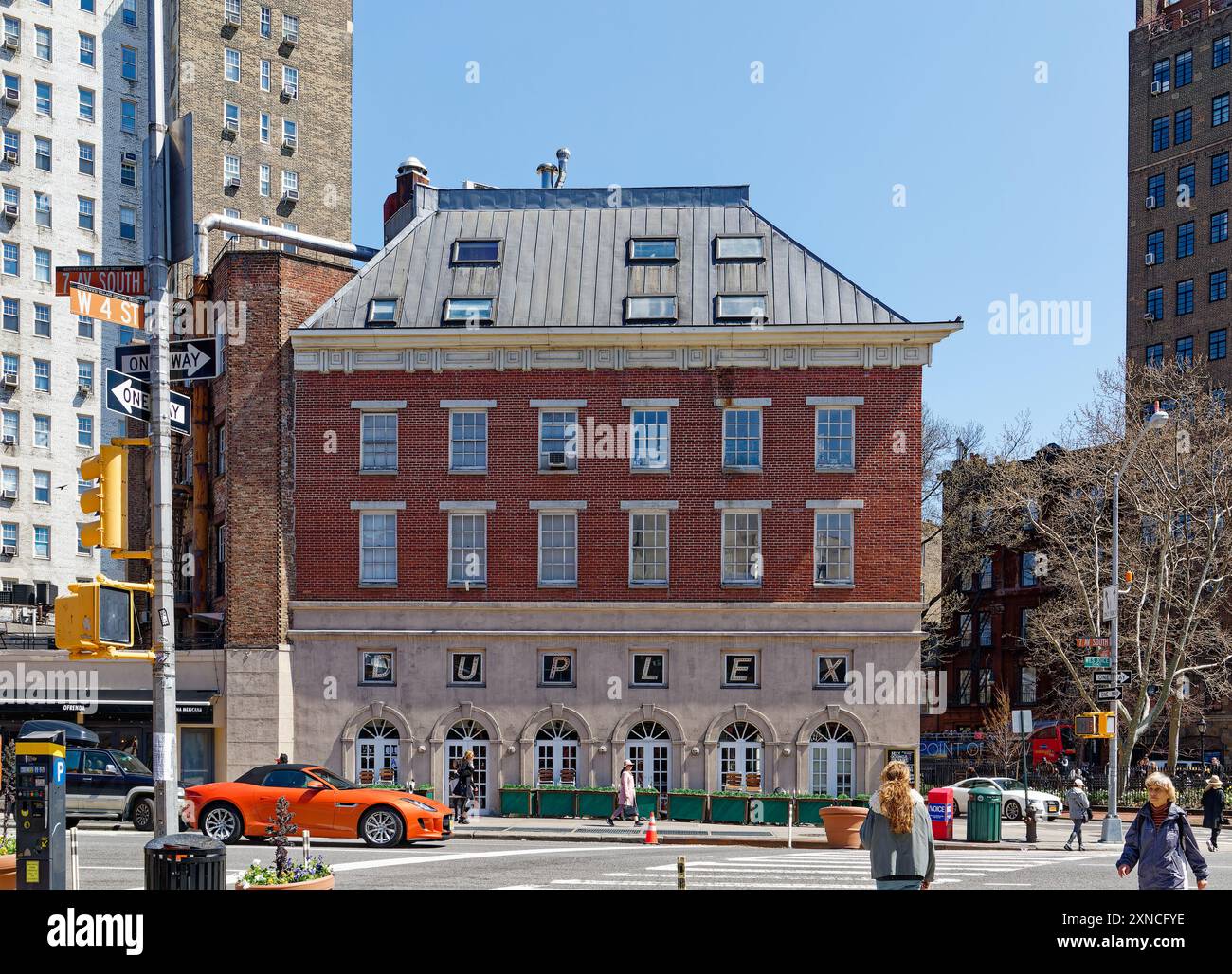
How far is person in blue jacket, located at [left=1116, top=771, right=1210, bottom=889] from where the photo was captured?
1302 centimetres

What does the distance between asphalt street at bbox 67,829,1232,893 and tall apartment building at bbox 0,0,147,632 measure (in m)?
44.9

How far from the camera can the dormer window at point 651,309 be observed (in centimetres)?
4069

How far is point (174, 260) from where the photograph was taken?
15.5 meters

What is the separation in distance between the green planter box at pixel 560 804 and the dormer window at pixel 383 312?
1377cm

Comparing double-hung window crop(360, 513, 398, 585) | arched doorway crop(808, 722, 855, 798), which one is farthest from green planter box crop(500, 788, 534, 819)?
arched doorway crop(808, 722, 855, 798)

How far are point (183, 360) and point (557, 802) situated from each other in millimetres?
24820

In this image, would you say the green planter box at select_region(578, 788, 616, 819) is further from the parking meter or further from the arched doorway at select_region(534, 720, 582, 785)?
the parking meter

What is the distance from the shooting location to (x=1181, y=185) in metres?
86.4

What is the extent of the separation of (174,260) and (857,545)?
88.3ft

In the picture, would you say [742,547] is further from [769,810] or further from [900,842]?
[900,842]

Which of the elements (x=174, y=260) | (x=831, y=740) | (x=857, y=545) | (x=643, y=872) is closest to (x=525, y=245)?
(x=857, y=545)

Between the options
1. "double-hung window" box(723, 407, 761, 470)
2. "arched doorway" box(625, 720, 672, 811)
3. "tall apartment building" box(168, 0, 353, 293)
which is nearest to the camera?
"arched doorway" box(625, 720, 672, 811)
